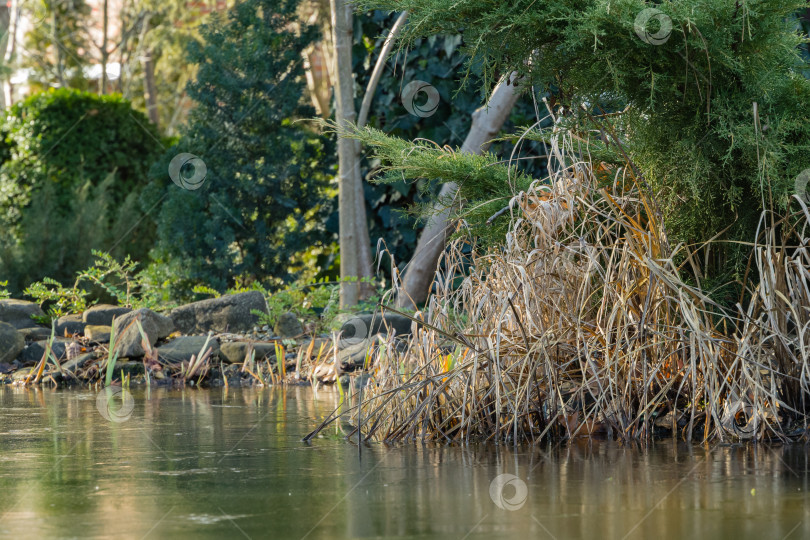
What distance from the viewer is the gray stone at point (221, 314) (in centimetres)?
852

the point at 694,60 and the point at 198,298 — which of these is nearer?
the point at 694,60

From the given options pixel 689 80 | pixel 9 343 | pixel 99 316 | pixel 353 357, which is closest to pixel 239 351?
pixel 353 357

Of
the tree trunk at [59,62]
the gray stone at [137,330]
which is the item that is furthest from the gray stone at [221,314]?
the tree trunk at [59,62]

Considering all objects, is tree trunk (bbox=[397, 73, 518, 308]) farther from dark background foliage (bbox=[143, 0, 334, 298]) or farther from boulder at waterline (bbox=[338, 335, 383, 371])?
dark background foliage (bbox=[143, 0, 334, 298])

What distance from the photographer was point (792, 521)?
2.65 metres

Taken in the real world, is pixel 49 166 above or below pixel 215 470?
above

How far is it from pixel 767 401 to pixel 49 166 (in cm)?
942

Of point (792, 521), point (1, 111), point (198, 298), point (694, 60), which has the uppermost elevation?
point (1, 111)

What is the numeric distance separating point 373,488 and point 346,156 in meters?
5.93

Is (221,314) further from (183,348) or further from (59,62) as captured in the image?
(59,62)

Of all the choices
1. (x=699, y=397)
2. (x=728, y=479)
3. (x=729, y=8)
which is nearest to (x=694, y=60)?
(x=729, y=8)

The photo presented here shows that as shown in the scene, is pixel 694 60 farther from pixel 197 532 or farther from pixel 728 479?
pixel 197 532

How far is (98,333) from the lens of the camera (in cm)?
802

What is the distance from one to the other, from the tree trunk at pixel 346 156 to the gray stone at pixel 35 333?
8.27ft
